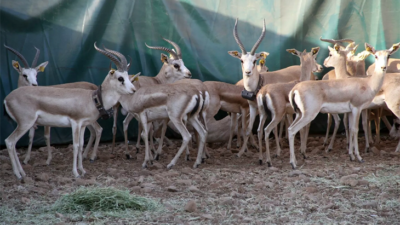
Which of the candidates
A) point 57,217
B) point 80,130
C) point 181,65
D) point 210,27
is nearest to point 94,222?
point 57,217

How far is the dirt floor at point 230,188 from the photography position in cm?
503

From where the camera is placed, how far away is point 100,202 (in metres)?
5.40

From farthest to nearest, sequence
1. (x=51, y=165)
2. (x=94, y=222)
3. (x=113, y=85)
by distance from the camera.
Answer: (x=51, y=165), (x=113, y=85), (x=94, y=222)

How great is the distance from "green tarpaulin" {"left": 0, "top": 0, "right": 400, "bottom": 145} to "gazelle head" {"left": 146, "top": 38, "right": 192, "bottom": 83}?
1.34ft

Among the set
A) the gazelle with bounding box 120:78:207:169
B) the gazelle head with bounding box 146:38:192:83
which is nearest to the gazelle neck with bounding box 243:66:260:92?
the gazelle with bounding box 120:78:207:169

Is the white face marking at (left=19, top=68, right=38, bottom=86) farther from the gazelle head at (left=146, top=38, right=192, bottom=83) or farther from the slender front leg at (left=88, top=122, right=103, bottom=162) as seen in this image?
the gazelle head at (left=146, top=38, right=192, bottom=83)

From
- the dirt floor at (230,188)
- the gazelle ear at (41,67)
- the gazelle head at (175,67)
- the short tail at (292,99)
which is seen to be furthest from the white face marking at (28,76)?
the short tail at (292,99)

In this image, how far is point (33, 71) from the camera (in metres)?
8.88

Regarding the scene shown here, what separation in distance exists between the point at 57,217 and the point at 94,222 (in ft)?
1.45

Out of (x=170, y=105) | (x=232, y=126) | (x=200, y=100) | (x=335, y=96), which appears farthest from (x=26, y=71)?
(x=335, y=96)

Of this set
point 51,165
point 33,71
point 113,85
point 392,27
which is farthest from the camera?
point 392,27

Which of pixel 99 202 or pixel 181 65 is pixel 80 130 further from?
pixel 181 65

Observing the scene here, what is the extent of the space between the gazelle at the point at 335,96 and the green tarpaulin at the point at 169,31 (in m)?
2.20

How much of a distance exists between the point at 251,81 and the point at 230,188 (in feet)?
8.98
